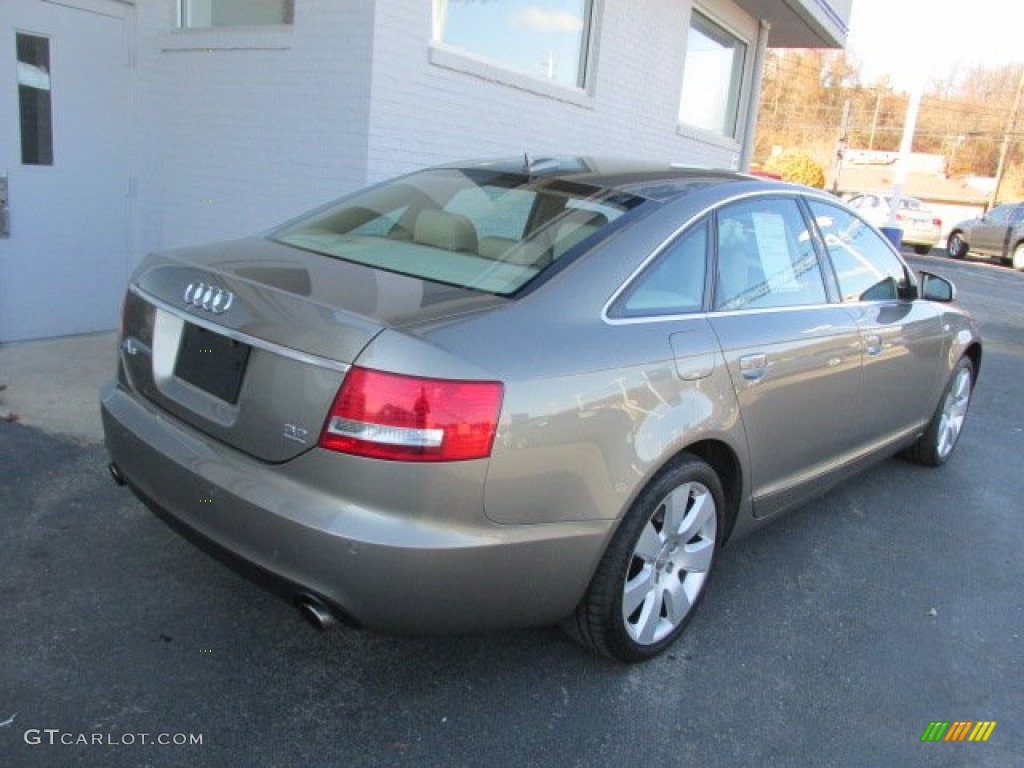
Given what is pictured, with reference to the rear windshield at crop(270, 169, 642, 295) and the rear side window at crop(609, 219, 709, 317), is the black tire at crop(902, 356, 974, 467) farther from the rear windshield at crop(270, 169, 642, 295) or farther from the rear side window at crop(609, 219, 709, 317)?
the rear windshield at crop(270, 169, 642, 295)

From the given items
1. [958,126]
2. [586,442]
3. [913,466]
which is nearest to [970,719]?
[586,442]

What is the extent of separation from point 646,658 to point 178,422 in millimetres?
1662

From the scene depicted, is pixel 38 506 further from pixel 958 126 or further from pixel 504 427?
pixel 958 126

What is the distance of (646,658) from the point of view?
2803 millimetres

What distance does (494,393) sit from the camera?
2129 millimetres

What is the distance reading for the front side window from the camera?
10.0 feet

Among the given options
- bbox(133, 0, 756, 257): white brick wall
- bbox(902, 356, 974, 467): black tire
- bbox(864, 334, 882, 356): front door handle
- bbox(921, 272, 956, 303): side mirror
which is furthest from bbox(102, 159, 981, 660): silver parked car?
bbox(133, 0, 756, 257): white brick wall

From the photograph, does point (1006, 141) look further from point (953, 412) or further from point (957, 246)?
Result: point (953, 412)

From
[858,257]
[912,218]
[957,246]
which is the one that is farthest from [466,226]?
[957,246]

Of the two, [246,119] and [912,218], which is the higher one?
[246,119]

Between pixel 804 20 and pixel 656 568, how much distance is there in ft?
32.5

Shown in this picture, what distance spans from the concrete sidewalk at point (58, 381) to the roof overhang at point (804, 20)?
8019 millimetres

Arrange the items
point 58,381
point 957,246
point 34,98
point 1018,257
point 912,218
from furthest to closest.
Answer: point 912,218, point 957,246, point 1018,257, point 34,98, point 58,381

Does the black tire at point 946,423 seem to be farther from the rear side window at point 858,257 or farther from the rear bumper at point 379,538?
the rear bumper at point 379,538
